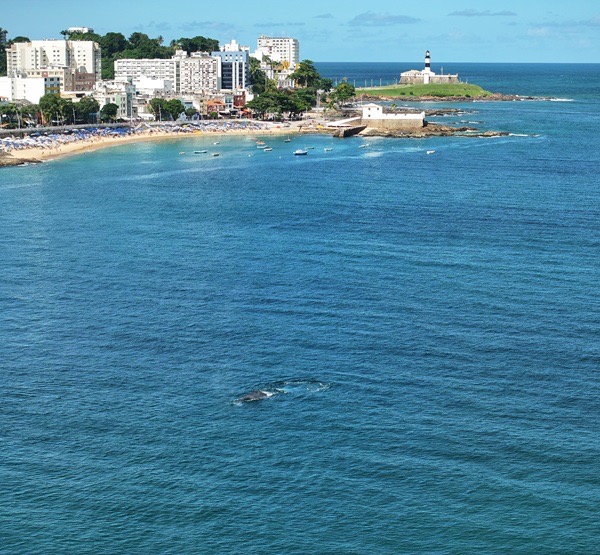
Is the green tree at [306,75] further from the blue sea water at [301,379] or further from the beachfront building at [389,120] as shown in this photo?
the blue sea water at [301,379]

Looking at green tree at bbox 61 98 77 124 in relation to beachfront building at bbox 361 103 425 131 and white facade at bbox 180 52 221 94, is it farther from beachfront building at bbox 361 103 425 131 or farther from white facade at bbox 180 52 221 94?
white facade at bbox 180 52 221 94

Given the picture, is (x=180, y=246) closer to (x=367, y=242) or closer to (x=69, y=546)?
(x=367, y=242)

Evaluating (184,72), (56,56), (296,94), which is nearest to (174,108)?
(296,94)

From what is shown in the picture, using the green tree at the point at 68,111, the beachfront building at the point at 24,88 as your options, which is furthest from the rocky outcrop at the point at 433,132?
the beachfront building at the point at 24,88

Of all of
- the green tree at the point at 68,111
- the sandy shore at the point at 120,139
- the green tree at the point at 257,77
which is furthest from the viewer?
the green tree at the point at 257,77

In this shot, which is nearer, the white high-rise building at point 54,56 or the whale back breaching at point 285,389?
the whale back breaching at point 285,389

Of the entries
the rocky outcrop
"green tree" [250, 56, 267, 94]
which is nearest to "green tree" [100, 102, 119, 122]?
the rocky outcrop

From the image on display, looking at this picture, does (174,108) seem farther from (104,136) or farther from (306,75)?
(306,75)

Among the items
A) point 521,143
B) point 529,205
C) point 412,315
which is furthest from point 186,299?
point 521,143
